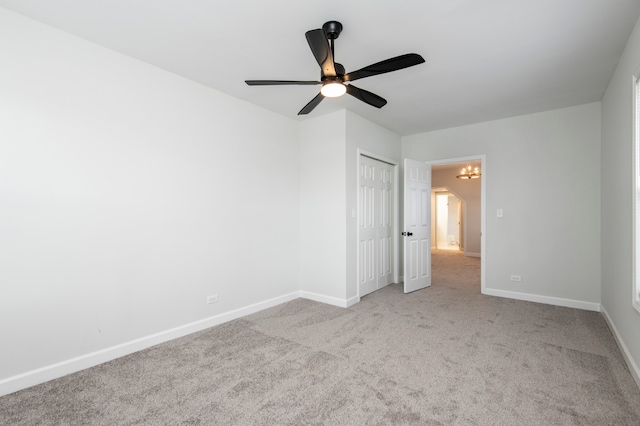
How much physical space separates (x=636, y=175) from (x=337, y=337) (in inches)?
106

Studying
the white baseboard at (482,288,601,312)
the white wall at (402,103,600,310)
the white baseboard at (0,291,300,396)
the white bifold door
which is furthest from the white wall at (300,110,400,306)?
the white baseboard at (482,288,601,312)

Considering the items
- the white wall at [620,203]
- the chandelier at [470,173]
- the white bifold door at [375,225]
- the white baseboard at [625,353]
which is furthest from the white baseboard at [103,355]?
A: the chandelier at [470,173]

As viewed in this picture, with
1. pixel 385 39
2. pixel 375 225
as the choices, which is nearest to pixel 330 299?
pixel 375 225

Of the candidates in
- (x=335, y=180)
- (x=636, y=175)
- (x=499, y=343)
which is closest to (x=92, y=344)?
(x=335, y=180)

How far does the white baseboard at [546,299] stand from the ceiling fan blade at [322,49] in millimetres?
3974

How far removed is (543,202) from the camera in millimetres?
4133

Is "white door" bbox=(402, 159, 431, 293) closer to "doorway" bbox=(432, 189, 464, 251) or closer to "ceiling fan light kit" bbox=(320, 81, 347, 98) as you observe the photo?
"ceiling fan light kit" bbox=(320, 81, 347, 98)

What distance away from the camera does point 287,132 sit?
14.1 feet

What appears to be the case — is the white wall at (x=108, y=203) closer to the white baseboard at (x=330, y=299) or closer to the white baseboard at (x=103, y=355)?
the white baseboard at (x=103, y=355)

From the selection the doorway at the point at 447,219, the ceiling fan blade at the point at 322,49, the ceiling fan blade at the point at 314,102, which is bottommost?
the doorway at the point at 447,219

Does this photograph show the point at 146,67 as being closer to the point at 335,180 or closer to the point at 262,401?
the point at 335,180

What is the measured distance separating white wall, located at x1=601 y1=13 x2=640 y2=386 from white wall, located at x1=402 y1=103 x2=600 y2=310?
27cm

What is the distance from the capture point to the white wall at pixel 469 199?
8570mm

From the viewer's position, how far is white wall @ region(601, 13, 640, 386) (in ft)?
7.61
